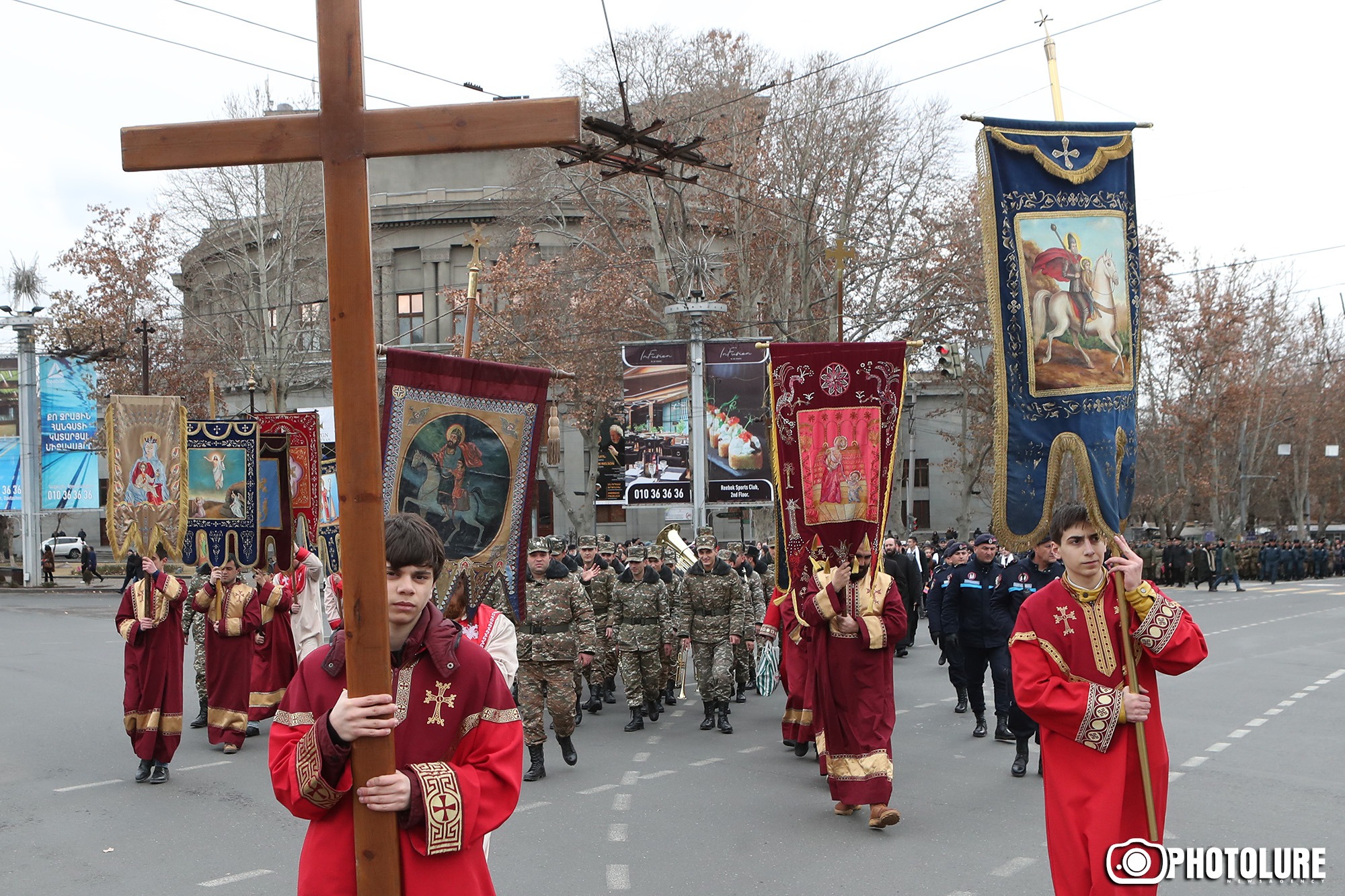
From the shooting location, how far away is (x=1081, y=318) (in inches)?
209

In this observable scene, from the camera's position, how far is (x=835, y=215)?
29.1 metres

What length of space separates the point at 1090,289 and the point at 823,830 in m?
4.23

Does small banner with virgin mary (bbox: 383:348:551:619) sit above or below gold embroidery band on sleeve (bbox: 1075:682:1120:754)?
above

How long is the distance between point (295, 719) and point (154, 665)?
7.62 m

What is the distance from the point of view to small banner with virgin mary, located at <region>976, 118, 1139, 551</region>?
5.20 meters

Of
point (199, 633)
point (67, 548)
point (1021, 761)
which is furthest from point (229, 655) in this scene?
point (67, 548)

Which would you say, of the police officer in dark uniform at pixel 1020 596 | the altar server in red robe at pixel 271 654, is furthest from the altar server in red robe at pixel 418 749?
the altar server in red robe at pixel 271 654

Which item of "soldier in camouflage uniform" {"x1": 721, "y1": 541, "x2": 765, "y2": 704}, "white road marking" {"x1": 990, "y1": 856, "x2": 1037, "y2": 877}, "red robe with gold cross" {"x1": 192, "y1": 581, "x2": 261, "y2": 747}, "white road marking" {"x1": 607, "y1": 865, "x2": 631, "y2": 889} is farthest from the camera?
"soldier in camouflage uniform" {"x1": 721, "y1": 541, "x2": 765, "y2": 704}

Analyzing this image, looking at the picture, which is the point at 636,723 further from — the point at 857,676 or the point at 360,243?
the point at 360,243

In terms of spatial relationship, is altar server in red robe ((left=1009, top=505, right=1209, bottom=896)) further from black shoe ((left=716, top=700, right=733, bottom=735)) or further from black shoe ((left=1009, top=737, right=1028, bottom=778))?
black shoe ((left=716, top=700, right=733, bottom=735))

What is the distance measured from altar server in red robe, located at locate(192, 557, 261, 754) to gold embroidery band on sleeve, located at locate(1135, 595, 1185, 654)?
920cm

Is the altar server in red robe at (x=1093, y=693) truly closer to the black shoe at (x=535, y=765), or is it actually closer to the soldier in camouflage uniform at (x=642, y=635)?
the black shoe at (x=535, y=765)

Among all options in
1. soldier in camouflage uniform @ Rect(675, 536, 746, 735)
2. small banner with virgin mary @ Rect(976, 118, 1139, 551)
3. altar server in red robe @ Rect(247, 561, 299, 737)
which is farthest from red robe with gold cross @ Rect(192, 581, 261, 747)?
small banner with virgin mary @ Rect(976, 118, 1139, 551)

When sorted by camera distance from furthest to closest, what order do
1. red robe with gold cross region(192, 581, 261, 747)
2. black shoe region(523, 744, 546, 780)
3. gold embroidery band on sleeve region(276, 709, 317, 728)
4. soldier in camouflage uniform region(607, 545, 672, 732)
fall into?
soldier in camouflage uniform region(607, 545, 672, 732), red robe with gold cross region(192, 581, 261, 747), black shoe region(523, 744, 546, 780), gold embroidery band on sleeve region(276, 709, 317, 728)
